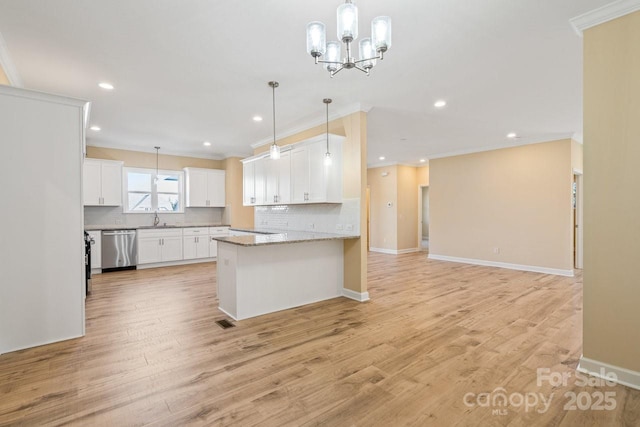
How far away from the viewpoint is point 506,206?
6.73m

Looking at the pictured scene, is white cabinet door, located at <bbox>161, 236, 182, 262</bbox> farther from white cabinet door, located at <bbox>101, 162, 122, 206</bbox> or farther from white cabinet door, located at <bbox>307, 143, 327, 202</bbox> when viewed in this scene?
white cabinet door, located at <bbox>307, 143, 327, 202</bbox>

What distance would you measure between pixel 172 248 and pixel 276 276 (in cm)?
437

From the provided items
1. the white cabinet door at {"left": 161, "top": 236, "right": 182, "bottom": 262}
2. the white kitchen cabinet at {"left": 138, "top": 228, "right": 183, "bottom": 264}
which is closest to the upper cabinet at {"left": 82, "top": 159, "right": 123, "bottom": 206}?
the white kitchen cabinet at {"left": 138, "top": 228, "right": 183, "bottom": 264}

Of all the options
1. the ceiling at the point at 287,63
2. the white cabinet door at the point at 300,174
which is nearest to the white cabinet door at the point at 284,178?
the white cabinet door at the point at 300,174

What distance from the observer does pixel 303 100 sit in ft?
13.8

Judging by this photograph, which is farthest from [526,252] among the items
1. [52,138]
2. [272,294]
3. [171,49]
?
[52,138]

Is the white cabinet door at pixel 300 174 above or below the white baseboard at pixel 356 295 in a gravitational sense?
above

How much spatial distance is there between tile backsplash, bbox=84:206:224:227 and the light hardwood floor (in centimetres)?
340

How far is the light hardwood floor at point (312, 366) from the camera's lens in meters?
1.89

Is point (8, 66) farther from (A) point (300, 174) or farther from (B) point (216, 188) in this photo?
(B) point (216, 188)

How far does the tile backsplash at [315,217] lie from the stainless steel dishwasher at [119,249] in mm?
2776

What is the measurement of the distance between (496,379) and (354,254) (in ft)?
7.76

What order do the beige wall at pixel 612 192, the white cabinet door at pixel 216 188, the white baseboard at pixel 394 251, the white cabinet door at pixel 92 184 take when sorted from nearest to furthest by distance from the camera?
the beige wall at pixel 612 192 → the white cabinet door at pixel 92 184 → the white cabinet door at pixel 216 188 → the white baseboard at pixel 394 251

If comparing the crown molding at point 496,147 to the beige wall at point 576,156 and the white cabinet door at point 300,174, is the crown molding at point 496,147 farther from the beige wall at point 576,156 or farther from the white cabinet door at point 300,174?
the white cabinet door at point 300,174
